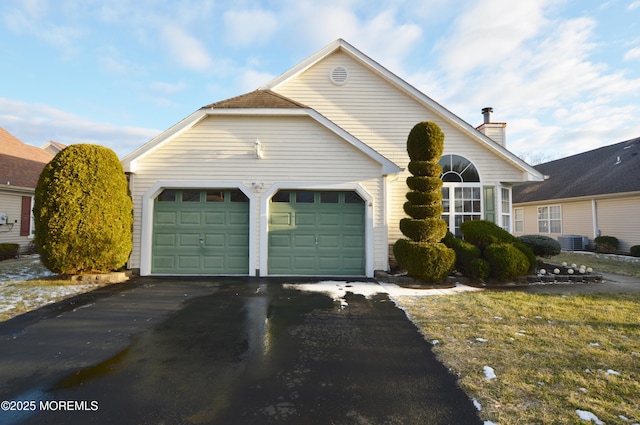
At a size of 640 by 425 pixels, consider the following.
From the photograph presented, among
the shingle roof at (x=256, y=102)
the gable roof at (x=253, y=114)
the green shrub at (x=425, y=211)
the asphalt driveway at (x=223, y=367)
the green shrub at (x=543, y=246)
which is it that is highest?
the shingle roof at (x=256, y=102)

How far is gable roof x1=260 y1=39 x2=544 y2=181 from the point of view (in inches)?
411

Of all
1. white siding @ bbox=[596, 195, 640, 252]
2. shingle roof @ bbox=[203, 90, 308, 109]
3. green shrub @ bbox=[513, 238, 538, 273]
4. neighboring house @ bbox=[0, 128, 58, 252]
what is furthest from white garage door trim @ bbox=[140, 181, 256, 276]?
white siding @ bbox=[596, 195, 640, 252]

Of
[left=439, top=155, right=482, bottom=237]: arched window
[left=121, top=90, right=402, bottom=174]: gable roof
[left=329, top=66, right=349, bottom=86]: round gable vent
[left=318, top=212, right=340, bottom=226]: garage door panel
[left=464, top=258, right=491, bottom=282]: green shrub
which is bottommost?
[left=464, top=258, right=491, bottom=282]: green shrub

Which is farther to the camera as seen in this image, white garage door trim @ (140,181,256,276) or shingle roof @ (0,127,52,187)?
shingle roof @ (0,127,52,187)

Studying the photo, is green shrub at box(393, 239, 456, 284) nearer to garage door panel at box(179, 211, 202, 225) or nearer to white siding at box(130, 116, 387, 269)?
white siding at box(130, 116, 387, 269)

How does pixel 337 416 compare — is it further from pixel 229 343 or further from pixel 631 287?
pixel 631 287

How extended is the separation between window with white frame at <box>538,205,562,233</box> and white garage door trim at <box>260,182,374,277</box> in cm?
1562

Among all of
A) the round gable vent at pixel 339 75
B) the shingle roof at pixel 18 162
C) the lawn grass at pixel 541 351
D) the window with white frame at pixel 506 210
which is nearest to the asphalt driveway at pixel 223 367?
the lawn grass at pixel 541 351

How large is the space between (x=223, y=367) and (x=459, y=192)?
965cm

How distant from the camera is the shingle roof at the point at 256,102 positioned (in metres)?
9.22

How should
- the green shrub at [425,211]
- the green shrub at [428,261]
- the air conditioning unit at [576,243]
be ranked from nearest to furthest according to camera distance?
the green shrub at [428,261], the green shrub at [425,211], the air conditioning unit at [576,243]

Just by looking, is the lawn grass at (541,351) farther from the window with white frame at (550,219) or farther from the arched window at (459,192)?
the window with white frame at (550,219)

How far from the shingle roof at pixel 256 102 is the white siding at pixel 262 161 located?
1.15ft

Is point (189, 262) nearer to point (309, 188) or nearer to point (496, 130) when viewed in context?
point (309, 188)
